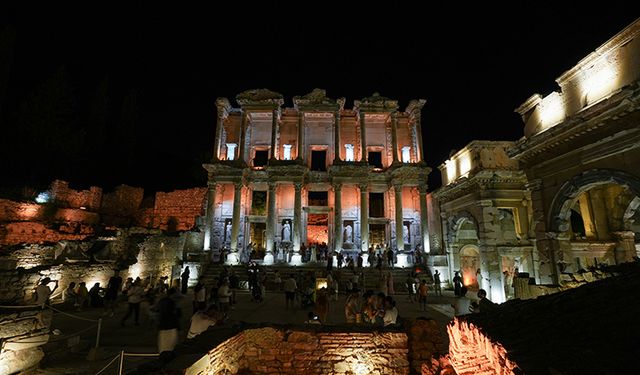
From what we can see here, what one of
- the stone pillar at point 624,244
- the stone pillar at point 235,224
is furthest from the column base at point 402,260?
the stone pillar at point 624,244

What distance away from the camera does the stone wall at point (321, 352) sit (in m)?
6.89

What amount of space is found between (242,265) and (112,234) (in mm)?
8258

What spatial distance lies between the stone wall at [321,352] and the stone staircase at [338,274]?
33.5ft

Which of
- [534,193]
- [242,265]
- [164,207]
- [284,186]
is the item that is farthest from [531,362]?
[164,207]

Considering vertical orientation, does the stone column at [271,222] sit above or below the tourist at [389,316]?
above

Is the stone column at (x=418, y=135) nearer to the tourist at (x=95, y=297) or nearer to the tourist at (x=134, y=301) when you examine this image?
the tourist at (x=134, y=301)

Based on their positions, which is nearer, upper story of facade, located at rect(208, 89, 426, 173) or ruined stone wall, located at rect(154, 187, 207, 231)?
upper story of facade, located at rect(208, 89, 426, 173)

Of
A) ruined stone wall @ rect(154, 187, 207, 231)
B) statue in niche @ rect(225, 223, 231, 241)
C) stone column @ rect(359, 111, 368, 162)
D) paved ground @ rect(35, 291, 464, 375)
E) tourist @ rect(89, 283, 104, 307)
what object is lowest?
paved ground @ rect(35, 291, 464, 375)

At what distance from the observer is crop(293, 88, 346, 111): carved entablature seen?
27.0 metres

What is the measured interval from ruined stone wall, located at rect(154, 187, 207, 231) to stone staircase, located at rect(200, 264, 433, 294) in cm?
1192

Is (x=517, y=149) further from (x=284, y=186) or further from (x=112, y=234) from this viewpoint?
(x=112, y=234)

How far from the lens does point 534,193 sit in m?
12.4

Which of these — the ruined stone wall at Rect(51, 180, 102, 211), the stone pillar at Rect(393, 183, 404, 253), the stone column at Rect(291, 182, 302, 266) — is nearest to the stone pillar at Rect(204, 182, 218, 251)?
the stone column at Rect(291, 182, 302, 266)

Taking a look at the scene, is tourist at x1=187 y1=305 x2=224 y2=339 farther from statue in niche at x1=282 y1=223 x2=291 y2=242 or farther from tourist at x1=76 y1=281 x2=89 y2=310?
statue in niche at x1=282 y1=223 x2=291 y2=242
